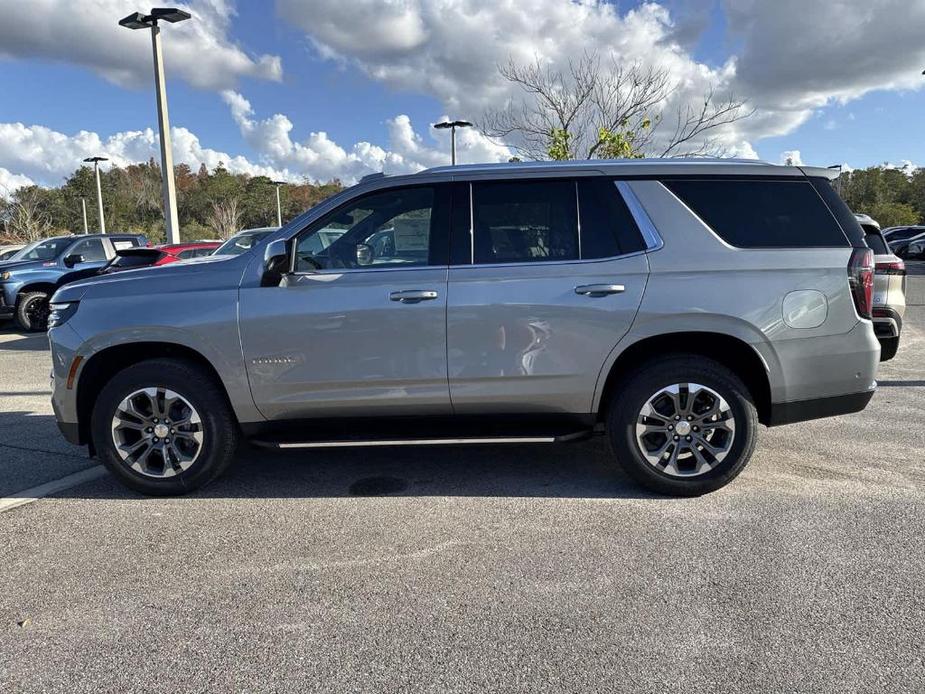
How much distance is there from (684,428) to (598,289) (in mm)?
965

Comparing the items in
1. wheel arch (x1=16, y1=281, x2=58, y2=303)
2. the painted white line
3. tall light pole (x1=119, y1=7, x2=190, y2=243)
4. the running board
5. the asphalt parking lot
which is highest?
tall light pole (x1=119, y1=7, x2=190, y2=243)

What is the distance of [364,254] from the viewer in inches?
157

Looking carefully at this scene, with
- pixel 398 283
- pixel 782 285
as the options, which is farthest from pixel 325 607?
pixel 782 285

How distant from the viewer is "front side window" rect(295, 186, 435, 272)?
13.1 feet

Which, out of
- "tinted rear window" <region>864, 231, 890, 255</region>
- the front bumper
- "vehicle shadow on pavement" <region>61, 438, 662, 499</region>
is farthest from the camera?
the front bumper

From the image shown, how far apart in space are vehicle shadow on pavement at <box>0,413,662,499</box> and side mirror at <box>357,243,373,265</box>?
143cm

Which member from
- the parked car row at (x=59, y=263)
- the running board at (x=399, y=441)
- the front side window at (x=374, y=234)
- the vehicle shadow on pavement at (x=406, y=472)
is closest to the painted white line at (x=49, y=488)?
the vehicle shadow on pavement at (x=406, y=472)

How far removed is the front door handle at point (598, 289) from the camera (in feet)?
12.5

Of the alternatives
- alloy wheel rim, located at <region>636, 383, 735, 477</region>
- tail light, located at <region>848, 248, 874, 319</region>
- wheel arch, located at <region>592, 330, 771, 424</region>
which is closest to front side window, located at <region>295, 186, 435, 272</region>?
wheel arch, located at <region>592, 330, 771, 424</region>

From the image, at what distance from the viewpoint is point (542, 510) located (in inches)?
152

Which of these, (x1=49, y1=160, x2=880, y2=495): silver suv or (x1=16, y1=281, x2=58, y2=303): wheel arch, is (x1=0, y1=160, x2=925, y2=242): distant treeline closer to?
(x1=16, y1=281, x2=58, y2=303): wheel arch

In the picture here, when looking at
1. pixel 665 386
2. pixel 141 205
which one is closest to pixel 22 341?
pixel 665 386

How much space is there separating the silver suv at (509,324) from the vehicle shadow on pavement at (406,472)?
1.21ft

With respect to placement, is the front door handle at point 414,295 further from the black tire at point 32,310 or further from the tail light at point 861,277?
the black tire at point 32,310
